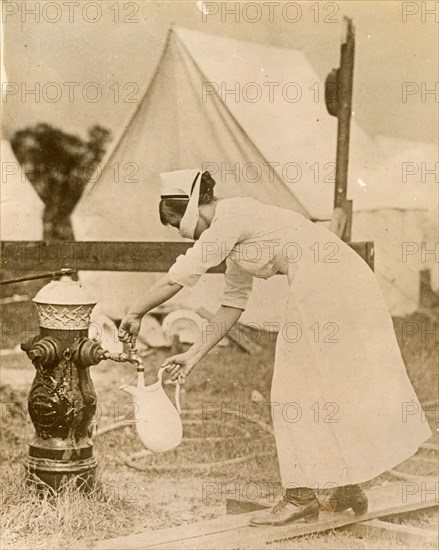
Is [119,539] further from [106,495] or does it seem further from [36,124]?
[36,124]

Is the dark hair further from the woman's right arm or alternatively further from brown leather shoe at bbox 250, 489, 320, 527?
brown leather shoe at bbox 250, 489, 320, 527

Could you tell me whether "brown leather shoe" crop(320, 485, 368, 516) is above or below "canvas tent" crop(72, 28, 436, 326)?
below

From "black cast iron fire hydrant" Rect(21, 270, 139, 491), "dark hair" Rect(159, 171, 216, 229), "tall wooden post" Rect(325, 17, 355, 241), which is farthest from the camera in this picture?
"tall wooden post" Rect(325, 17, 355, 241)

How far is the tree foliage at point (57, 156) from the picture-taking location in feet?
10.4

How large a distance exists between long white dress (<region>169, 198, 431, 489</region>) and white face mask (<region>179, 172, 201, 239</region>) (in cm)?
7

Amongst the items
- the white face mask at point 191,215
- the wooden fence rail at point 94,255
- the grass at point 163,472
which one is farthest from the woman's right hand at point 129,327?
the grass at point 163,472

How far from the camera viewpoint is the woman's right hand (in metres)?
3.00

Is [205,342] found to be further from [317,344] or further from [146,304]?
[317,344]

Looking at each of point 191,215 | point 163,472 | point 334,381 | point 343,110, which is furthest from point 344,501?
point 343,110

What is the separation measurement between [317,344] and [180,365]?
1.63 feet

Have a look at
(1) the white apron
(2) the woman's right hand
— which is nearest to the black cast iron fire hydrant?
(2) the woman's right hand

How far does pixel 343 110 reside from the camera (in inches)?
124

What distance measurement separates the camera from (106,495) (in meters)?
3.09

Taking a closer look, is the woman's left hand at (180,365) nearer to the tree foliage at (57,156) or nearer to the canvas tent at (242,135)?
the canvas tent at (242,135)
